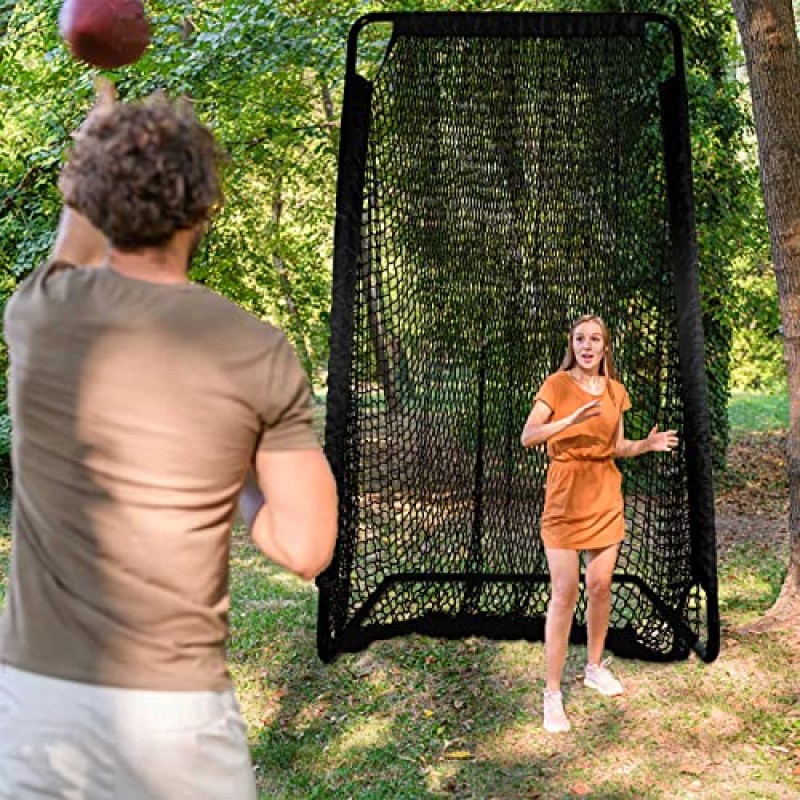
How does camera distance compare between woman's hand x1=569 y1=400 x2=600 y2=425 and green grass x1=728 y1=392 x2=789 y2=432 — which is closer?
woman's hand x1=569 y1=400 x2=600 y2=425

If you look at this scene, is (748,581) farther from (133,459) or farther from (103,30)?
(133,459)

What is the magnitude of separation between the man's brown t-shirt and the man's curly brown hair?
82 mm

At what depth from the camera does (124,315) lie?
1700mm

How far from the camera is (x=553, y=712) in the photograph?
4.71m

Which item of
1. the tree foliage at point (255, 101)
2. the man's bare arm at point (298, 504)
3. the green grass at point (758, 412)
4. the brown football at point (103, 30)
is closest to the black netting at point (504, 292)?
the brown football at point (103, 30)

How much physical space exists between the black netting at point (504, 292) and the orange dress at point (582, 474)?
27 cm

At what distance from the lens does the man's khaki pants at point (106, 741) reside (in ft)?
5.54

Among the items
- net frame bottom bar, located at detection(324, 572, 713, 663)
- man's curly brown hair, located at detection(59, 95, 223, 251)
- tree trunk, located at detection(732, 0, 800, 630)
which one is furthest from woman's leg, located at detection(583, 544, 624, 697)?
man's curly brown hair, located at detection(59, 95, 223, 251)

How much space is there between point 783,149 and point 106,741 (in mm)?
4465

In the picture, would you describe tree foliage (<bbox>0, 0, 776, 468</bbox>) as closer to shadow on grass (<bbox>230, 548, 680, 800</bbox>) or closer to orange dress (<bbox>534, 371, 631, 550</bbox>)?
shadow on grass (<bbox>230, 548, 680, 800</bbox>)

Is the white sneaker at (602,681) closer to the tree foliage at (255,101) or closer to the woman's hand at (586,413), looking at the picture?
the woman's hand at (586,413)

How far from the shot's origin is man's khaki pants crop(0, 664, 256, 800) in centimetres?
169

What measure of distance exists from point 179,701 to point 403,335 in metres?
Answer: 3.89

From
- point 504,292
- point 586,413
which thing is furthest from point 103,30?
point 504,292
